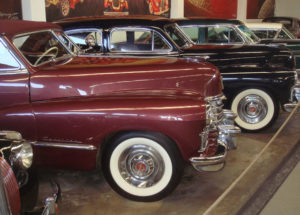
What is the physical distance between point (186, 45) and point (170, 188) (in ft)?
10.5

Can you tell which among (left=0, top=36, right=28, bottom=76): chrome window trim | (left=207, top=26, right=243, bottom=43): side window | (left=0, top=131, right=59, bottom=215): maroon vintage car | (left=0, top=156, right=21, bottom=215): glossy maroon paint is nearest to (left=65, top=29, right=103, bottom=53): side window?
(left=0, top=36, right=28, bottom=76): chrome window trim

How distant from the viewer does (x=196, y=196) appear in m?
3.63

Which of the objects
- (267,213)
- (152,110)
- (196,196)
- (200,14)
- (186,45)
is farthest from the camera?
(200,14)

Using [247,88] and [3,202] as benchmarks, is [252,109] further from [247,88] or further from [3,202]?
[3,202]

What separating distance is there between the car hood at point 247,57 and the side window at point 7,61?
8.91 feet

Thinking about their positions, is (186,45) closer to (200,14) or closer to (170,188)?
(170,188)

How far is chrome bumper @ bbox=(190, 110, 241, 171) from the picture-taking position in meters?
3.27

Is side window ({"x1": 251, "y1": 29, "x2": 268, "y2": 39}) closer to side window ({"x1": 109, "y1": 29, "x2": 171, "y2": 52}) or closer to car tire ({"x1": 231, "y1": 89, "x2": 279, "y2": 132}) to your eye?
car tire ({"x1": 231, "y1": 89, "x2": 279, "y2": 132})

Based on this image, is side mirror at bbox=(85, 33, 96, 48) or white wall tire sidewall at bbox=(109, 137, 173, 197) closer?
white wall tire sidewall at bbox=(109, 137, 173, 197)

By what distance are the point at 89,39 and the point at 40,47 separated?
1159 mm

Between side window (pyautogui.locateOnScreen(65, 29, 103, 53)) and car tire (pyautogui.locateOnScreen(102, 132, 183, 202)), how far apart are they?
7.47 ft

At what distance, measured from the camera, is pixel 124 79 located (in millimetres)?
3674

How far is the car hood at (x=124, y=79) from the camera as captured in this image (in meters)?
3.57

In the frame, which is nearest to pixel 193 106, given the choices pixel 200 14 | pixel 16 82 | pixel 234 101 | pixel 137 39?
pixel 16 82
